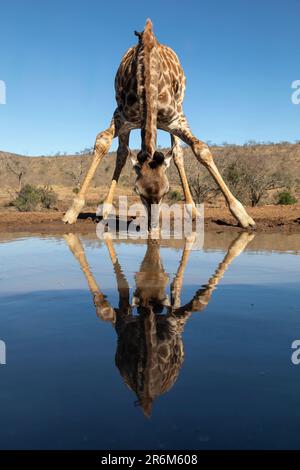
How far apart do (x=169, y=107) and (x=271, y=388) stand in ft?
28.4

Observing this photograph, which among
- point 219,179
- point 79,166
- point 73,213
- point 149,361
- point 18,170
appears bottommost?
point 149,361

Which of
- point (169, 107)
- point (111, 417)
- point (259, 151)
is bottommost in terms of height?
point (111, 417)

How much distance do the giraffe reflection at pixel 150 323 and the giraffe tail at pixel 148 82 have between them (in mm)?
3440

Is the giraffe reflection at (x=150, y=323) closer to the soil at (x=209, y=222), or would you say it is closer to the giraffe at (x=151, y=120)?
the giraffe at (x=151, y=120)

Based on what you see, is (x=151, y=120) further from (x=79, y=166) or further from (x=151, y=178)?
(x=79, y=166)

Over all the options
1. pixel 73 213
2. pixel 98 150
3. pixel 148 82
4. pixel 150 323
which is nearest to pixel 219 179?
pixel 148 82

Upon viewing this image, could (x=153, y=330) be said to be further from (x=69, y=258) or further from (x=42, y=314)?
(x=69, y=258)

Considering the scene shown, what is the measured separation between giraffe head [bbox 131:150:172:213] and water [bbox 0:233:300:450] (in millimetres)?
2526

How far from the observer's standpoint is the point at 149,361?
2.58m

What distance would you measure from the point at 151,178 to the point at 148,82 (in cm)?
240

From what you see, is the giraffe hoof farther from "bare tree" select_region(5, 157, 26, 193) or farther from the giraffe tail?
"bare tree" select_region(5, 157, 26, 193)

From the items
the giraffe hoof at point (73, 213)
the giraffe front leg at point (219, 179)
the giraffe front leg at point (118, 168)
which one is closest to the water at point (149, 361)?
the giraffe front leg at point (219, 179)

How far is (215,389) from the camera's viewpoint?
2258 millimetres

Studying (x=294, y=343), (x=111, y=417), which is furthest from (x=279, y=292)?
(x=111, y=417)
